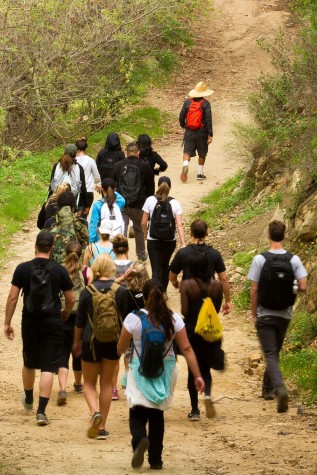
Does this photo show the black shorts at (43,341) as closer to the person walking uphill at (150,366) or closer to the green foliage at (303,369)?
the person walking uphill at (150,366)

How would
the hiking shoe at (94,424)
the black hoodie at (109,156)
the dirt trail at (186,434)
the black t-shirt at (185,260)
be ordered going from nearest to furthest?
the dirt trail at (186,434) < the hiking shoe at (94,424) < the black t-shirt at (185,260) < the black hoodie at (109,156)

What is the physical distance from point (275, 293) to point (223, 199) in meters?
9.58

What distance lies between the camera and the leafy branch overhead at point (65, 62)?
2119cm

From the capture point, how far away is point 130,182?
14125mm

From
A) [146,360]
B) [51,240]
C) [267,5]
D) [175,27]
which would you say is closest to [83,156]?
[51,240]

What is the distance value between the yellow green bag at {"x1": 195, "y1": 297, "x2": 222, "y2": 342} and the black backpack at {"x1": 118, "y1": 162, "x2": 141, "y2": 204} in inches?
200

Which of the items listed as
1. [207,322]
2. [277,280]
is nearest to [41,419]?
[207,322]

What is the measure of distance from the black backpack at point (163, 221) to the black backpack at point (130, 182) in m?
1.61

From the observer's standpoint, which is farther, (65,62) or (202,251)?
(65,62)

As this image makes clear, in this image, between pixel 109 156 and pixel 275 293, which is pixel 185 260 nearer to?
pixel 275 293

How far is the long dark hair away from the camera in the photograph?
7.90 m

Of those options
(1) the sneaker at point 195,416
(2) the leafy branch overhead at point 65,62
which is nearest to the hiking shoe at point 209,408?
(1) the sneaker at point 195,416

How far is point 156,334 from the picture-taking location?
26.0ft

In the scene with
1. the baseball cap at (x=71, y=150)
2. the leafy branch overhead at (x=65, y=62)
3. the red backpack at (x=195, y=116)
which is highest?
the leafy branch overhead at (x=65, y=62)
